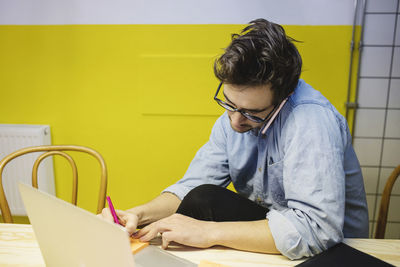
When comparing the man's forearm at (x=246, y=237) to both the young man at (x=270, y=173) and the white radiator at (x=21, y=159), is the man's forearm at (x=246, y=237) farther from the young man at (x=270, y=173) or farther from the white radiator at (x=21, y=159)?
the white radiator at (x=21, y=159)

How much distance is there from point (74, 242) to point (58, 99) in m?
1.93

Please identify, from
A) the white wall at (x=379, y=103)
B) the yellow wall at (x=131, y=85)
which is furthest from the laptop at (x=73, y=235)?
the white wall at (x=379, y=103)

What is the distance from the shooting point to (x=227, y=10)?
2.09 m

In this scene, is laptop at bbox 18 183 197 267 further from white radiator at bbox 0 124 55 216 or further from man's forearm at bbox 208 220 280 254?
white radiator at bbox 0 124 55 216

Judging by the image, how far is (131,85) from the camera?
224cm

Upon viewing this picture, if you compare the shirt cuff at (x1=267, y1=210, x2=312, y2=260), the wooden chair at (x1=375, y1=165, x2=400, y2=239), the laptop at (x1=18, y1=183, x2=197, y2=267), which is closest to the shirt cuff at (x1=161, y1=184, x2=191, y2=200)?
the shirt cuff at (x1=267, y1=210, x2=312, y2=260)

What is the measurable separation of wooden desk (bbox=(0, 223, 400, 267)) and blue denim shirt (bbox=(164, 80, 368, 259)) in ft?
0.18

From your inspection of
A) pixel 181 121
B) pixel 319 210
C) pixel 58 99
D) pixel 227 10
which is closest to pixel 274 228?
pixel 319 210

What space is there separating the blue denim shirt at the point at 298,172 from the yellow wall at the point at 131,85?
0.97 meters

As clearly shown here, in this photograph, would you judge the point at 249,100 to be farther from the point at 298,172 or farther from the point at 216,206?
the point at 216,206

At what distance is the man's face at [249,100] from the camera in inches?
37.9

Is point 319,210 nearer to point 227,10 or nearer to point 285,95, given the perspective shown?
point 285,95

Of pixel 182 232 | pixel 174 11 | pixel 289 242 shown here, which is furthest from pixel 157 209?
pixel 174 11

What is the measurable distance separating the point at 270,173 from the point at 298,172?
0.76ft
